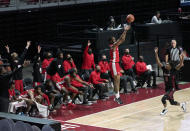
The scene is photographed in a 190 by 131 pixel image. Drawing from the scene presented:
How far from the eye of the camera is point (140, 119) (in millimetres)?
13828

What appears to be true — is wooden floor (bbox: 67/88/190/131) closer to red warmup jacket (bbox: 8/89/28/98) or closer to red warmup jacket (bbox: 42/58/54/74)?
red warmup jacket (bbox: 8/89/28/98)

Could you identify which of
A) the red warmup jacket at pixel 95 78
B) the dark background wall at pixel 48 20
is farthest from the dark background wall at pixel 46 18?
the red warmup jacket at pixel 95 78

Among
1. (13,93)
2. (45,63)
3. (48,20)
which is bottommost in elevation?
(13,93)

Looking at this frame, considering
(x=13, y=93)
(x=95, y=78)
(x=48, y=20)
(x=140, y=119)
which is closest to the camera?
(x=140, y=119)

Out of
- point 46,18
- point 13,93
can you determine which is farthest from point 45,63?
point 46,18

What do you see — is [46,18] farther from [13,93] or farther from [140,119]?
[140,119]

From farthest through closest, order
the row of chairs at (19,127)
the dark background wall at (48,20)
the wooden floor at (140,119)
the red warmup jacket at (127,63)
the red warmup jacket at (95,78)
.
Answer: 1. the dark background wall at (48,20)
2. the red warmup jacket at (127,63)
3. the red warmup jacket at (95,78)
4. the wooden floor at (140,119)
5. the row of chairs at (19,127)

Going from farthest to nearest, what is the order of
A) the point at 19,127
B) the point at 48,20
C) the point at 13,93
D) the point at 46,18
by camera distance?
the point at 48,20 < the point at 46,18 < the point at 13,93 < the point at 19,127

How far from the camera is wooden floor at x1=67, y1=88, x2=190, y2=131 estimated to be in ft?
42.4

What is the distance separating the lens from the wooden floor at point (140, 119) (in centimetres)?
1291

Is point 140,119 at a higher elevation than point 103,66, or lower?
lower

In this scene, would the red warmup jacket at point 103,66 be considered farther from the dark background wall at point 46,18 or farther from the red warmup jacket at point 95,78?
the dark background wall at point 46,18

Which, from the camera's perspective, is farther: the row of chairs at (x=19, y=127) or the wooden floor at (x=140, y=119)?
the wooden floor at (x=140, y=119)

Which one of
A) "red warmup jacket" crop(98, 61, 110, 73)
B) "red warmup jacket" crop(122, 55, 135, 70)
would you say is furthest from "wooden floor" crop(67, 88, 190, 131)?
"red warmup jacket" crop(122, 55, 135, 70)
